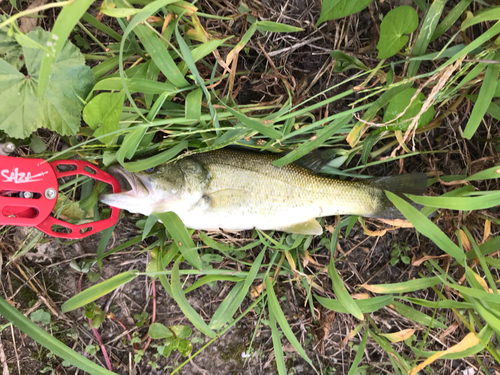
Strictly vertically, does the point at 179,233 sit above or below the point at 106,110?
below

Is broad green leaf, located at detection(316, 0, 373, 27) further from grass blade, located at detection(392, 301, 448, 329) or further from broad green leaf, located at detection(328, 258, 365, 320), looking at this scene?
grass blade, located at detection(392, 301, 448, 329)

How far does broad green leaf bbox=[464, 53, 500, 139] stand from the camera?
2.12 meters

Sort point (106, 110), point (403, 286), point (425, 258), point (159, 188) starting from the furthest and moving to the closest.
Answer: point (425, 258) < point (403, 286) < point (159, 188) < point (106, 110)

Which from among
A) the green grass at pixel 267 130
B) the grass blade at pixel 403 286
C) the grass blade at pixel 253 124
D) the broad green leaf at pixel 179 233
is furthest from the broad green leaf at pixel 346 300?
the grass blade at pixel 253 124

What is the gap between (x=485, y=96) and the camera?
7.02ft

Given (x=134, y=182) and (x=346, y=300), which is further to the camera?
(x=346, y=300)

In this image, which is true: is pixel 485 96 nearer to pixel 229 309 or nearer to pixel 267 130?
pixel 267 130

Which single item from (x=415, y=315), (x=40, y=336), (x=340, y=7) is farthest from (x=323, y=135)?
(x=40, y=336)

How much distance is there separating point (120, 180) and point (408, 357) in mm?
2918

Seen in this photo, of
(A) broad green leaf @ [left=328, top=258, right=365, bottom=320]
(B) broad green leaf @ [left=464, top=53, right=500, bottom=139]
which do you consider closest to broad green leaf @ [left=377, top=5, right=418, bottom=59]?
(B) broad green leaf @ [left=464, top=53, right=500, bottom=139]

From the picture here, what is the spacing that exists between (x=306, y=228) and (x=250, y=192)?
0.57 meters

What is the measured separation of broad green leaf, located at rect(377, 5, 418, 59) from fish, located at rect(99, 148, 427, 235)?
104 cm

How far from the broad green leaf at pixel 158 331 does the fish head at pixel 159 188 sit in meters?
1.00

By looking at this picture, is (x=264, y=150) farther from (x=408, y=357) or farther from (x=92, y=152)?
(x=408, y=357)
